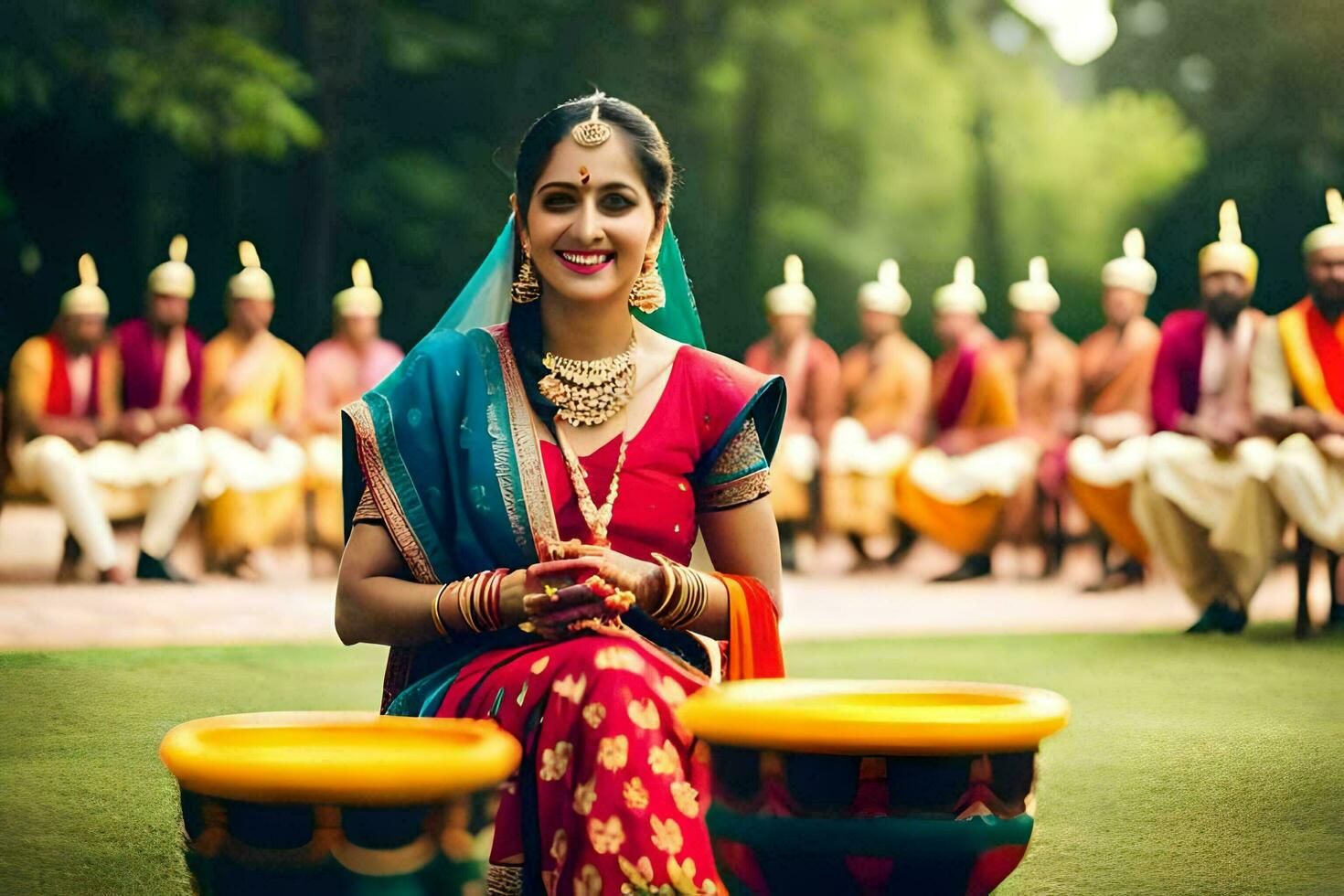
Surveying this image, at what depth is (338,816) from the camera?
2.01 m

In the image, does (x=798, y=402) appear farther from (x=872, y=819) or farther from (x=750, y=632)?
(x=872, y=819)

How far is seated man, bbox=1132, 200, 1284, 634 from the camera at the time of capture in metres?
7.57

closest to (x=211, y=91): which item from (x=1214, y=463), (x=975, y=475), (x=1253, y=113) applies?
(x=975, y=475)

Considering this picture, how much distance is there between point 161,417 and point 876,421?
13.2ft

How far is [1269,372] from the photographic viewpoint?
8.02 metres

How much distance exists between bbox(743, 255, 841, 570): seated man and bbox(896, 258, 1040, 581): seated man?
586 millimetres

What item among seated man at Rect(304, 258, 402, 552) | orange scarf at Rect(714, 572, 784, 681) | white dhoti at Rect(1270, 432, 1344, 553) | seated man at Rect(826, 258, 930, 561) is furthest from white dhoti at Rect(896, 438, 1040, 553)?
orange scarf at Rect(714, 572, 784, 681)

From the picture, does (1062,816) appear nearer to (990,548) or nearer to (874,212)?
(990,548)

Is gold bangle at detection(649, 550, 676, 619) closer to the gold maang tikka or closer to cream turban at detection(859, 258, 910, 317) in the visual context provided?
the gold maang tikka

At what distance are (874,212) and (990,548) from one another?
4361 millimetres

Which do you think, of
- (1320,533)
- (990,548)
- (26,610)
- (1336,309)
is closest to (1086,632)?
(1320,533)

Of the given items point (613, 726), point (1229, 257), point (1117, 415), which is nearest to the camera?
point (613, 726)

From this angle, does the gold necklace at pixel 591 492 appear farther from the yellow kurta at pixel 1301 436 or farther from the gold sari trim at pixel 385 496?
the yellow kurta at pixel 1301 436

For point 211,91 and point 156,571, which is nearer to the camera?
point 156,571
